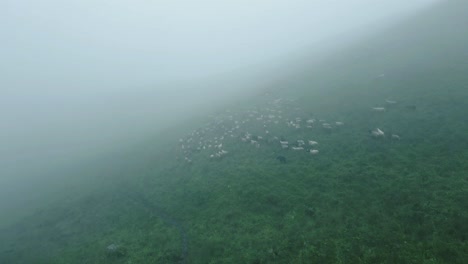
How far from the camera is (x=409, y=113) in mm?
33656

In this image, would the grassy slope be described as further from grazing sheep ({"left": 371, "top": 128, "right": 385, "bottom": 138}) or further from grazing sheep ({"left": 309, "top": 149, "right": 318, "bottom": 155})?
grazing sheep ({"left": 371, "top": 128, "right": 385, "bottom": 138})

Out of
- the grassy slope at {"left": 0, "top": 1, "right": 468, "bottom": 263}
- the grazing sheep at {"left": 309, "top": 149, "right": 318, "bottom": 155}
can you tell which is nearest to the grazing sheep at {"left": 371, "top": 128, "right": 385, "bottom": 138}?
the grassy slope at {"left": 0, "top": 1, "right": 468, "bottom": 263}

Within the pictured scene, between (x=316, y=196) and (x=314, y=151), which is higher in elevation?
(x=314, y=151)

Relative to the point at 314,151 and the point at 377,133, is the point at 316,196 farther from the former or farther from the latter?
the point at 377,133

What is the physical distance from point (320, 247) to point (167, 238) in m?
13.0

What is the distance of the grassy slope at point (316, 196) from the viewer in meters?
19.2

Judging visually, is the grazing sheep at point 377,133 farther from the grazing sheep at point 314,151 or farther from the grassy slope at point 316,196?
the grazing sheep at point 314,151

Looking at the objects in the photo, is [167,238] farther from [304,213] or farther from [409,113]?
[409,113]

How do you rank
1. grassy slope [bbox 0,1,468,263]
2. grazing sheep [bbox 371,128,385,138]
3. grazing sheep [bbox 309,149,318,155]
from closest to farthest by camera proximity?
grassy slope [bbox 0,1,468,263]
grazing sheep [bbox 371,128,385,138]
grazing sheep [bbox 309,149,318,155]

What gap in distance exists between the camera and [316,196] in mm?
24484

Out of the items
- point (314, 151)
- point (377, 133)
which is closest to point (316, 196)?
point (314, 151)

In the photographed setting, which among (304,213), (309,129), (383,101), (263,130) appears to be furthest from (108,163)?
(383,101)

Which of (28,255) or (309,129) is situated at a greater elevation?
(309,129)

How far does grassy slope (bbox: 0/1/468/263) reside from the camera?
1921 centimetres
